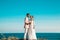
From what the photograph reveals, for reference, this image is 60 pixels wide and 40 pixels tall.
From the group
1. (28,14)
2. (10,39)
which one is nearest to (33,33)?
(28,14)

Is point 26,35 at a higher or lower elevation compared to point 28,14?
lower

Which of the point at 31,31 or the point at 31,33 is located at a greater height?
the point at 31,31

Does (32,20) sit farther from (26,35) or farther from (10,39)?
(10,39)

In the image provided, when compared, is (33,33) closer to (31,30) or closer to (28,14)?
(31,30)

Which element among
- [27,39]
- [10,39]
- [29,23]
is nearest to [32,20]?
[29,23]

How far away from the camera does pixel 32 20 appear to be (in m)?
39.8

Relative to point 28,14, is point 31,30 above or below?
below

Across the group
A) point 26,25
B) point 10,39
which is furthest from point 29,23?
point 10,39

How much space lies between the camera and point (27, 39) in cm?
3981

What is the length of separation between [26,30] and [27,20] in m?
1.73

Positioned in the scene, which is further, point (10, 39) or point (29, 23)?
point (10, 39)

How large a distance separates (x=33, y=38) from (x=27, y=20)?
3158 mm

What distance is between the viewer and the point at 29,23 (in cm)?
3988

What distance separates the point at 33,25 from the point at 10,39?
1102 cm
